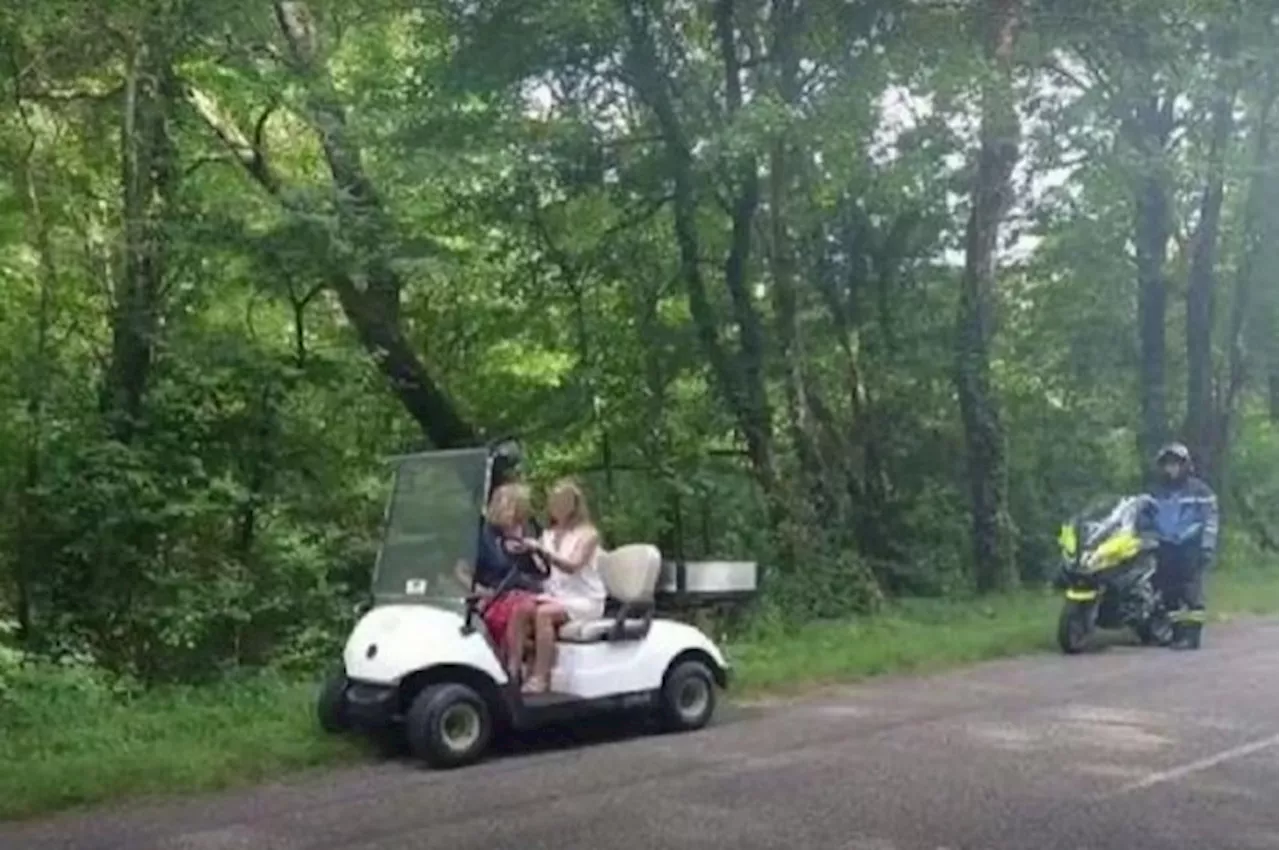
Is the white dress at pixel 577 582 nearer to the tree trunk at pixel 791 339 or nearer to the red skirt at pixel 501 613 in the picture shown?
the red skirt at pixel 501 613

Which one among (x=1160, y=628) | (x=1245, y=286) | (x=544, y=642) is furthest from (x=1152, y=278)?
(x=544, y=642)

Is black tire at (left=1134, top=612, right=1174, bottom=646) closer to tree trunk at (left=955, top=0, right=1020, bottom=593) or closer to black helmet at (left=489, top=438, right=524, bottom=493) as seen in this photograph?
tree trunk at (left=955, top=0, right=1020, bottom=593)

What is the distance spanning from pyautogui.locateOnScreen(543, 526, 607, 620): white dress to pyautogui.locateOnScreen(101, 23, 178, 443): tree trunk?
18.9 ft

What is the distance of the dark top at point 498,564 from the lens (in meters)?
9.21

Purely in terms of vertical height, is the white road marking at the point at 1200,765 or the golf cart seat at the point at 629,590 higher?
the golf cart seat at the point at 629,590

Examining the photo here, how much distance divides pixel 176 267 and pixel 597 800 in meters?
8.39

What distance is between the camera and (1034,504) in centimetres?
2533

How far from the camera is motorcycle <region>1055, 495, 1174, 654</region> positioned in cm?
1447

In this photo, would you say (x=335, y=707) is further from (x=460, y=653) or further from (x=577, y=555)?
(x=577, y=555)

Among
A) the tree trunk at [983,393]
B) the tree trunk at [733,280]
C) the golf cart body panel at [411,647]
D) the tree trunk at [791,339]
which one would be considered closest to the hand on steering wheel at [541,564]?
the golf cart body panel at [411,647]

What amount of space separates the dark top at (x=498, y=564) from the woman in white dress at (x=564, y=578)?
10 centimetres

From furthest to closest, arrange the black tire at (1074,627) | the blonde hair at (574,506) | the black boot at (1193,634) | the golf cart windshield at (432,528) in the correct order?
the black boot at (1193,634) < the black tire at (1074,627) < the blonde hair at (574,506) < the golf cart windshield at (432,528)

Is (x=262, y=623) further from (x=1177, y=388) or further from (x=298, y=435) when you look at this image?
(x=1177, y=388)

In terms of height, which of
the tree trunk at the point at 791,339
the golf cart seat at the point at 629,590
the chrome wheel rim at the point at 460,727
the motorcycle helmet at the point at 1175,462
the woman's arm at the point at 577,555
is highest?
the tree trunk at the point at 791,339
